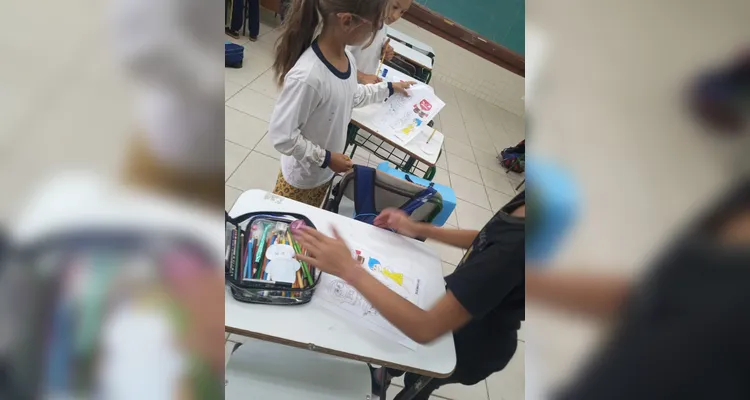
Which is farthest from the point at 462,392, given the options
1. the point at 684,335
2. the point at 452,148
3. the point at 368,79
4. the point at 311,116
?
the point at 452,148

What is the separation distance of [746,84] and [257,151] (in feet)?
8.27

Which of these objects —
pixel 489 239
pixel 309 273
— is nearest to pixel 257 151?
→ pixel 309 273

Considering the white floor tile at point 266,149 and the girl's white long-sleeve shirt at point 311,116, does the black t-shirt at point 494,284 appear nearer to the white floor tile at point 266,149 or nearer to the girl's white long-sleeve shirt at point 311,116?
the girl's white long-sleeve shirt at point 311,116

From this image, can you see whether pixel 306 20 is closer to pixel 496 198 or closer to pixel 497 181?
pixel 496 198

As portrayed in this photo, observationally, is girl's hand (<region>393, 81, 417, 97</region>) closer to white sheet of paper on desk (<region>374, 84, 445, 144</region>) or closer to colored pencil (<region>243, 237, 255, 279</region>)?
white sheet of paper on desk (<region>374, 84, 445, 144</region>)

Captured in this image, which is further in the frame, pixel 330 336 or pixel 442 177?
pixel 442 177

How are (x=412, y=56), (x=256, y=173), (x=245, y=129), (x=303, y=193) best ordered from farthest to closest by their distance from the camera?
(x=412, y=56)
(x=245, y=129)
(x=256, y=173)
(x=303, y=193)

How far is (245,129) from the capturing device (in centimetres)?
259

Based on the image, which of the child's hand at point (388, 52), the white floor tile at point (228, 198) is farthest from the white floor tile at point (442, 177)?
the white floor tile at point (228, 198)

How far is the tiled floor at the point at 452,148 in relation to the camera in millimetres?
2012

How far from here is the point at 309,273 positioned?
0.84 metres

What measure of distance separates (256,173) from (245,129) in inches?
18.3

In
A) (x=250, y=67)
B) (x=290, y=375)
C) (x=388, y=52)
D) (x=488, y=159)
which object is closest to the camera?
(x=290, y=375)

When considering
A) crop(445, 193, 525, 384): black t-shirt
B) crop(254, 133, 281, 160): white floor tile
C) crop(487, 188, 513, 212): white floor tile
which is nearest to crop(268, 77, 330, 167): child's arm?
crop(445, 193, 525, 384): black t-shirt
